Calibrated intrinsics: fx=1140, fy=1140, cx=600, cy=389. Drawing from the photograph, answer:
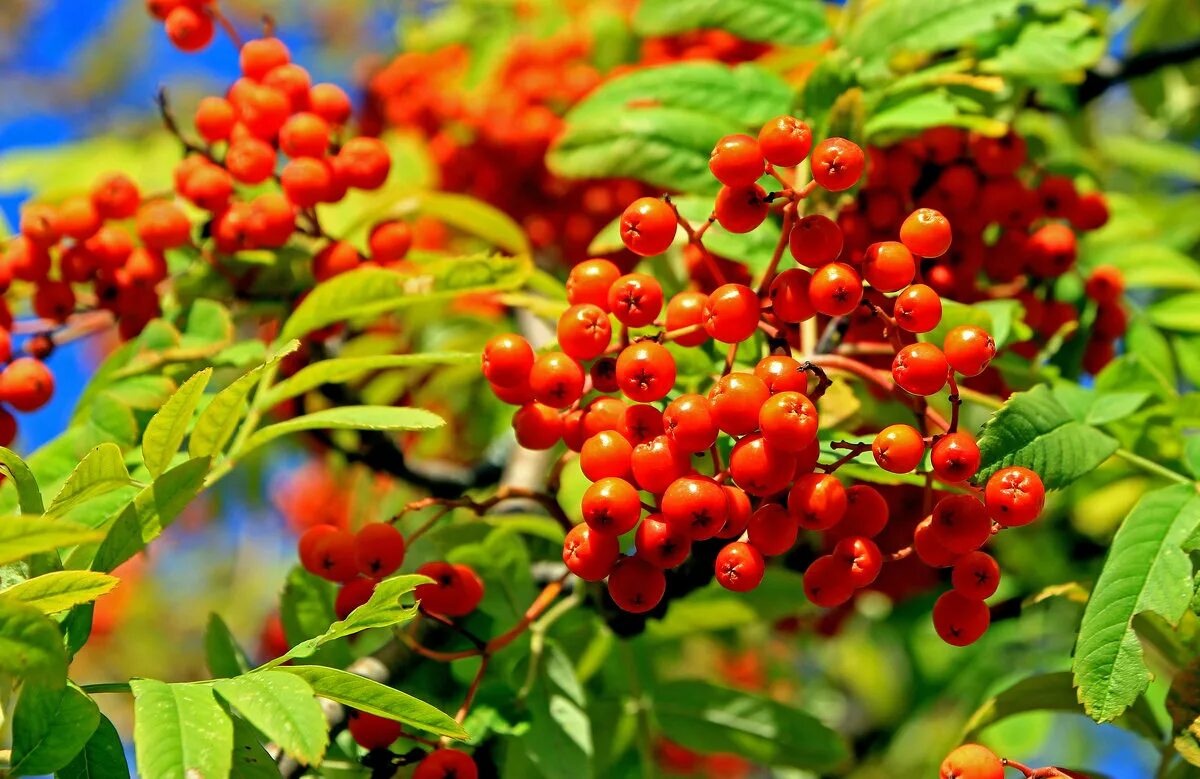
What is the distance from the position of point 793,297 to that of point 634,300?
24 centimetres

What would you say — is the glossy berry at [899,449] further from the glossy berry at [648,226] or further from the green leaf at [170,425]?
the green leaf at [170,425]

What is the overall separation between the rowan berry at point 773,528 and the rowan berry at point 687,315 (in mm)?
292

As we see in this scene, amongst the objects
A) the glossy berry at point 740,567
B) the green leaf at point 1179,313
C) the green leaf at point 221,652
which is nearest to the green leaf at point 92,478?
the green leaf at point 221,652

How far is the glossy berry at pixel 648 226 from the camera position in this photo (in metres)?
1.73

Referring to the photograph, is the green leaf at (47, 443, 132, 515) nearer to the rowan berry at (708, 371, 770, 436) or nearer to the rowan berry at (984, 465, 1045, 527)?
the rowan berry at (708, 371, 770, 436)

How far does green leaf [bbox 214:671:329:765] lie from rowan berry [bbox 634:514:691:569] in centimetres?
49

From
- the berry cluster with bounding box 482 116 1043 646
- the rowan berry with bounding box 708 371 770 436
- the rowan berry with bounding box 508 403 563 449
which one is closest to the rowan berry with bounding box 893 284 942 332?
the berry cluster with bounding box 482 116 1043 646

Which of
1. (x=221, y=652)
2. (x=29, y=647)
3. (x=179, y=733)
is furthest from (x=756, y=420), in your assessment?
(x=221, y=652)

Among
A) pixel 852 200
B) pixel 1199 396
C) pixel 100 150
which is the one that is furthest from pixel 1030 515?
pixel 100 150

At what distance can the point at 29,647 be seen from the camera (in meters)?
1.31

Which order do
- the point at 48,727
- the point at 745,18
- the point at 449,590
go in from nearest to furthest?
the point at 48,727 → the point at 449,590 → the point at 745,18

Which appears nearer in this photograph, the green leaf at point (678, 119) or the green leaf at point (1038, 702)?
the green leaf at point (1038, 702)

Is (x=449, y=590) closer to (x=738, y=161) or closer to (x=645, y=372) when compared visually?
(x=645, y=372)

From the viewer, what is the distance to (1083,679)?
160 centimetres
